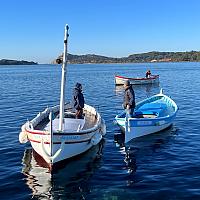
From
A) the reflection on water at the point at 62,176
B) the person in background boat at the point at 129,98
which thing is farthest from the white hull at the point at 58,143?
the person in background boat at the point at 129,98

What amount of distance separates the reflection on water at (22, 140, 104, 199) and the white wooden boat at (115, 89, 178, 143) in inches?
95.0

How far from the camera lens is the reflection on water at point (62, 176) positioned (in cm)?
1206

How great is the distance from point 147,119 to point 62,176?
6.87m

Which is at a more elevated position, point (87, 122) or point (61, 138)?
point (61, 138)

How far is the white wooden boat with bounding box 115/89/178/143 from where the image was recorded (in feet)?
59.2

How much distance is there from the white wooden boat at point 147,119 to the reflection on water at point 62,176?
241cm

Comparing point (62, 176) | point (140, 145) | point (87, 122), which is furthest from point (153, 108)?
point (62, 176)

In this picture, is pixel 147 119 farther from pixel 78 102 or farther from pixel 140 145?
pixel 78 102

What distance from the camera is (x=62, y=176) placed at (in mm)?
13586

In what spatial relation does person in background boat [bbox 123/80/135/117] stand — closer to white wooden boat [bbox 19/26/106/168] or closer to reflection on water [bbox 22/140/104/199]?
white wooden boat [bbox 19/26/106/168]

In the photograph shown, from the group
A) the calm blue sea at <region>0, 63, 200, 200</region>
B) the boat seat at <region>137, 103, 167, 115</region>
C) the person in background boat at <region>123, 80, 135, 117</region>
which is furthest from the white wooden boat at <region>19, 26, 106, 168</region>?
the boat seat at <region>137, 103, 167, 115</region>

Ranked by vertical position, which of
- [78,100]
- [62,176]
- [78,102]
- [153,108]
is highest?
[78,100]

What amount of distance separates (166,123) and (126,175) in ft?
25.3

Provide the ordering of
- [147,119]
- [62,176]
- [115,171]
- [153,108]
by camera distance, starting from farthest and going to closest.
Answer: [153,108], [147,119], [115,171], [62,176]
